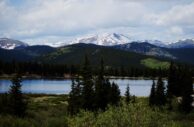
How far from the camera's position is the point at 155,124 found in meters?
19.7

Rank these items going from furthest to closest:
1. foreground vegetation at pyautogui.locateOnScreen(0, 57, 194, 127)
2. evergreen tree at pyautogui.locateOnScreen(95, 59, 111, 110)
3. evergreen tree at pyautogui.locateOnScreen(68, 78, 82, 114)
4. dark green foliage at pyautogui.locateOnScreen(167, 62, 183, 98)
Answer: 1. dark green foliage at pyautogui.locateOnScreen(167, 62, 183, 98)
2. evergreen tree at pyautogui.locateOnScreen(95, 59, 111, 110)
3. evergreen tree at pyautogui.locateOnScreen(68, 78, 82, 114)
4. foreground vegetation at pyautogui.locateOnScreen(0, 57, 194, 127)

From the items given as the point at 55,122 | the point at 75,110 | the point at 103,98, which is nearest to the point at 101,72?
the point at 103,98

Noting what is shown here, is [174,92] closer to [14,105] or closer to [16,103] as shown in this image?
[16,103]

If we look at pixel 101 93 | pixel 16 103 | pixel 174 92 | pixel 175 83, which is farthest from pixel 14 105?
pixel 175 83

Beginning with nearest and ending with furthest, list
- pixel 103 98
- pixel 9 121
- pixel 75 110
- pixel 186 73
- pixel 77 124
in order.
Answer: pixel 77 124, pixel 9 121, pixel 75 110, pixel 103 98, pixel 186 73

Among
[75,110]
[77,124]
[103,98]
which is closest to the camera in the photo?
[77,124]

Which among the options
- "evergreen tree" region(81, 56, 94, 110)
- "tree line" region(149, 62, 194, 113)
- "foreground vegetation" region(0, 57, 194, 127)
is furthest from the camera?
"tree line" region(149, 62, 194, 113)

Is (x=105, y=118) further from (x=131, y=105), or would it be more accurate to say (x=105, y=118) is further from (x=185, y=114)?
(x=185, y=114)

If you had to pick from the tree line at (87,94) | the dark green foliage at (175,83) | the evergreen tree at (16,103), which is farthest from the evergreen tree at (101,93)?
the dark green foliage at (175,83)

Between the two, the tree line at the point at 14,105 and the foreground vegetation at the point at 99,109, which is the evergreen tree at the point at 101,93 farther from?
the tree line at the point at 14,105

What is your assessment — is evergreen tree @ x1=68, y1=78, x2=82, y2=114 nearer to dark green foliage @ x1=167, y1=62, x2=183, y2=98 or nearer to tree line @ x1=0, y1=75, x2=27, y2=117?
tree line @ x1=0, y1=75, x2=27, y2=117

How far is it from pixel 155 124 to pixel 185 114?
3744 centimetres

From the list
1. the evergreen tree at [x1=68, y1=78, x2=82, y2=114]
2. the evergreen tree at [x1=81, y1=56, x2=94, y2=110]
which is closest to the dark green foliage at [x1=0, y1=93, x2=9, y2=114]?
the evergreen tree at [x1=68, y1=78, x2=82, y2=114]

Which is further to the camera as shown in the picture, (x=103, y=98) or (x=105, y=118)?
(x=103, y=98)
